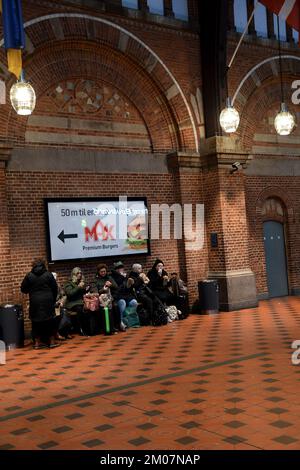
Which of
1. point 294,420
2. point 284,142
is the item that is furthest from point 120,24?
point 294,420

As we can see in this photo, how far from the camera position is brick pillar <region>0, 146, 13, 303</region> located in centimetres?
1083

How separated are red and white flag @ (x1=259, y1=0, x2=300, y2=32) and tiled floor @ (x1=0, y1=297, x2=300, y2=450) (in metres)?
6.42

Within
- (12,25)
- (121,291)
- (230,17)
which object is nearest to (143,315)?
(121,291)

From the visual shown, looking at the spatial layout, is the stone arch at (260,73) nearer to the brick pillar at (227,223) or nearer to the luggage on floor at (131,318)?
the brick pillar at (227,223)

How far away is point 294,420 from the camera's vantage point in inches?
201

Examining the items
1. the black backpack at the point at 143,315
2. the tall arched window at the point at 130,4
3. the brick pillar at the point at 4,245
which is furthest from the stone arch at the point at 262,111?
the brick pillar at the point at 4,245

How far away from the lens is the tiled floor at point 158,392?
4906 millimetres

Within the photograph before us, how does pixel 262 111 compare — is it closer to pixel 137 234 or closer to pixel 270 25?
pixel 270 25

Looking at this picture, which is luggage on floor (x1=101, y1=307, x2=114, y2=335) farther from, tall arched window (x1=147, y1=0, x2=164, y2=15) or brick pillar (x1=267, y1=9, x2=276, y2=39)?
brick pillar (x1=267, y1=9, x2=276, y2=39)

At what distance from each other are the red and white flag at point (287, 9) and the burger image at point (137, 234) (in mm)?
5531

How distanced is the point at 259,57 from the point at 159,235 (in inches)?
239

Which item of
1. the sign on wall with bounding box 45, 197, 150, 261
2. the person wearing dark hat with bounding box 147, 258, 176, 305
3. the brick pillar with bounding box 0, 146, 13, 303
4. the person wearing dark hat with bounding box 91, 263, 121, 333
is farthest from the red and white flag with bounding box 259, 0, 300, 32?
the person wearing dark hat with bounding box 91, 263, 121, 333

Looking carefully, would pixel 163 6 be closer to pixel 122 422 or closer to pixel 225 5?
pixel 225 5

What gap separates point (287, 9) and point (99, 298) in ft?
23.9
